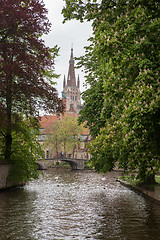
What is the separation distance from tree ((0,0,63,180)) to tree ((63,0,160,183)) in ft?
17.5

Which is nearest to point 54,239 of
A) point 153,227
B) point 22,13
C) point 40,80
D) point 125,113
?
point 153,227

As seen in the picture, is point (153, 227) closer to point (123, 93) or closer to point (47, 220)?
point (47, 220)

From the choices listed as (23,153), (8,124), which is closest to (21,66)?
(8,124)

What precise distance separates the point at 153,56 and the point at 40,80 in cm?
909

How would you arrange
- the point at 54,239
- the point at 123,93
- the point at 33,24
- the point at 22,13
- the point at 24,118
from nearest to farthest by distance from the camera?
1. the point at 54,239
2. the point at 123,93
3. the point at 22,13
4. the point at 33,24
5. the point at 24,118

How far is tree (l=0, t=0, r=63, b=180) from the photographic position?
50.3ft

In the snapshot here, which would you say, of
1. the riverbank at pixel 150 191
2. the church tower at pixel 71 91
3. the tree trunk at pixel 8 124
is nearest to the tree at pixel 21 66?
the tree trunk at pixel 8 124

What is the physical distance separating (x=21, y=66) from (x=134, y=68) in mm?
8142

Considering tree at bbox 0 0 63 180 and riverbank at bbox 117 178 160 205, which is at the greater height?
tree at bbox 0 0 63 180

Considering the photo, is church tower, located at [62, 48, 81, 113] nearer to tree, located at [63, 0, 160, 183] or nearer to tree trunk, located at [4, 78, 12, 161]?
tree trunk, located at [4, 78, 12, 161]

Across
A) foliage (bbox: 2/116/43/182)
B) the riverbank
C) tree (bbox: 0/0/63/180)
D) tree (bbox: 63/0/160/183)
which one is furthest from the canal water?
tree (bbox: 0/0/63/180)

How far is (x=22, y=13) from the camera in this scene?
51.6ft

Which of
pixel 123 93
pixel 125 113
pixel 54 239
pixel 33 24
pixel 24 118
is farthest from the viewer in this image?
pixel 24 118

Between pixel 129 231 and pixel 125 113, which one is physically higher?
pixel 125 113
